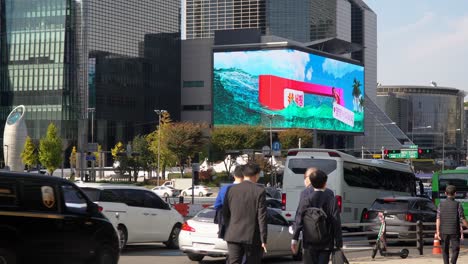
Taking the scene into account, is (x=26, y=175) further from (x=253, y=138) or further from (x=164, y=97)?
(x=164, y=97)

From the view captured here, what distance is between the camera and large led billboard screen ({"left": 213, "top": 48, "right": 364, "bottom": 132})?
13150cm

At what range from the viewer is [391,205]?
25.9 meters

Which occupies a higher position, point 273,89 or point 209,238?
point 273,89

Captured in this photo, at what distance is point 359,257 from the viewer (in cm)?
2120

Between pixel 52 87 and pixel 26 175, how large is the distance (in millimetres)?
116765

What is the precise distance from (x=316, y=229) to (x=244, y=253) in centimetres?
99

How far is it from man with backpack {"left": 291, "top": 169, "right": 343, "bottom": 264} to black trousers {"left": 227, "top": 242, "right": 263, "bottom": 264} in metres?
0.47

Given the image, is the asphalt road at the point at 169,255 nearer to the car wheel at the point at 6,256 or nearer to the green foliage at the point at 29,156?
the car wheel at the point at 6,256

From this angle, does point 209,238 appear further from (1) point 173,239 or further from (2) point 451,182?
(2) point 451,182

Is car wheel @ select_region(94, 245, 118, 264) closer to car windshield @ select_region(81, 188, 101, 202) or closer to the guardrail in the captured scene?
car windshield @ select_region(81, 188, 101, 202)

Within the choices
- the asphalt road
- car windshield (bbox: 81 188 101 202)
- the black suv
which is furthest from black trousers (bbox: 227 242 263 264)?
car windshield (bbox: 81 188 101 202)

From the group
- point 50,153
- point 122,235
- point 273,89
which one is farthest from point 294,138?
point 122,235

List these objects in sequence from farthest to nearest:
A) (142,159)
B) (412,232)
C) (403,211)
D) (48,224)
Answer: (142,159) < (403,211) < (412,232) < (48,224)

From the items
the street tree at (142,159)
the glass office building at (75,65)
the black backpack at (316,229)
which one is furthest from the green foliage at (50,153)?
the black backpack at (316,229)
